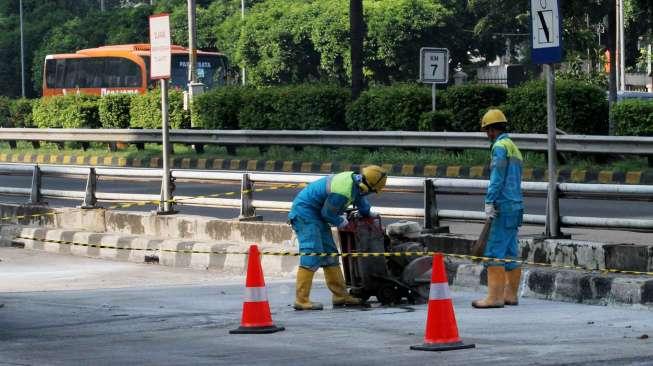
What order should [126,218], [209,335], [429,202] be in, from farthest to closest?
[126,218] < [429,202] < [209,335]

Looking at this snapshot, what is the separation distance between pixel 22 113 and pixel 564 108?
75.4 feet

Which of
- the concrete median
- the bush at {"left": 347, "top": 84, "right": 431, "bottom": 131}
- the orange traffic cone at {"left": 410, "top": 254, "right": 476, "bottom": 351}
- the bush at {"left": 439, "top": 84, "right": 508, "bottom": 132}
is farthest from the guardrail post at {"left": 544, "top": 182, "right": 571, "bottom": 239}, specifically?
the bush at {"left": 347, "top": 84, "right": 431, "bottom": 131}

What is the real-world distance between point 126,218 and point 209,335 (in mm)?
7787

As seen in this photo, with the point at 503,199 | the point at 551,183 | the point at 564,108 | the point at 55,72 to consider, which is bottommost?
the point at 503,199

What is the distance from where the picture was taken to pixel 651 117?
2708cm

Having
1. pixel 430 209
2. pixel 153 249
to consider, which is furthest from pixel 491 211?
pixel 153 249

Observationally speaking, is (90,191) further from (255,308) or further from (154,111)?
(154,111)

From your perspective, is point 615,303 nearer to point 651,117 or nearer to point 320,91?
point 651,117

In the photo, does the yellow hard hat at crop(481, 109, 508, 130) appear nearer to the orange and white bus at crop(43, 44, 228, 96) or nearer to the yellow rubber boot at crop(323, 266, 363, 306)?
the yellow rubber boot at crop(323, 266, 363, 306)

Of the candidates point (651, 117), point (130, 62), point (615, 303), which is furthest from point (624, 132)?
point (130, 62)

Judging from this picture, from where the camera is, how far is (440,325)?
9172 mm

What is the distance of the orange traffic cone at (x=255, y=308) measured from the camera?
10.4 metres

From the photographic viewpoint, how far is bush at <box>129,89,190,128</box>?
37531 millimetres

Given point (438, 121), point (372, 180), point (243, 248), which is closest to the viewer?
point (372, 180)
